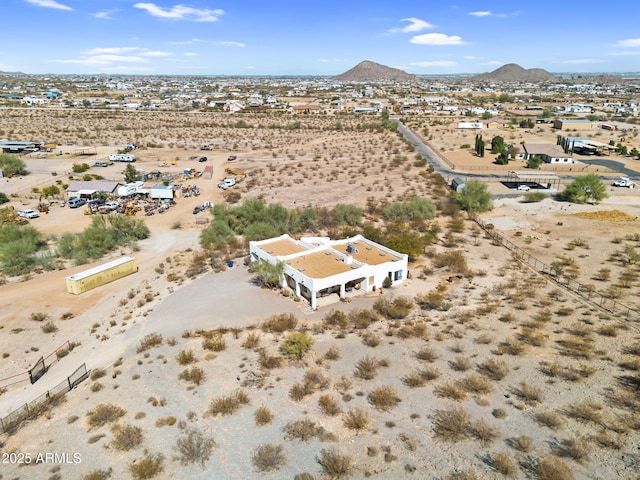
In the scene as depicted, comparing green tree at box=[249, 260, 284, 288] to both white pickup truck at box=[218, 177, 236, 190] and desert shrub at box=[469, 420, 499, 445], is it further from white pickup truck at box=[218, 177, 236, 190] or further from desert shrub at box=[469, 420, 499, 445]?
white pickup truck at box=[218, 177, 236, 190]

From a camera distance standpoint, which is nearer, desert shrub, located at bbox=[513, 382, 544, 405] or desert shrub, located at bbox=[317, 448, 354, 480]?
desert shrub, located at bbox=[317, 448, 354, 480]

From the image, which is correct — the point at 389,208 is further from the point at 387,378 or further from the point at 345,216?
the point at 387,378

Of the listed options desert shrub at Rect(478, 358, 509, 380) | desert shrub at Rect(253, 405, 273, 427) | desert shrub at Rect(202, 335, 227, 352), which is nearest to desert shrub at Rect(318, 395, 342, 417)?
desert shrub at Rect(253, 405, 273, 427)

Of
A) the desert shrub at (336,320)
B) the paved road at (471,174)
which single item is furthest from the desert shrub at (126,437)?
the paved road at (471,174)

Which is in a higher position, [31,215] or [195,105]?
[195,105]

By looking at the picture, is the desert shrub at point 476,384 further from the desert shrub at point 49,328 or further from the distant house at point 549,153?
the distant house at point 549,153

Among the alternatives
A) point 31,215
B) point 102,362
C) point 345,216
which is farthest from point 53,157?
point 102,362
